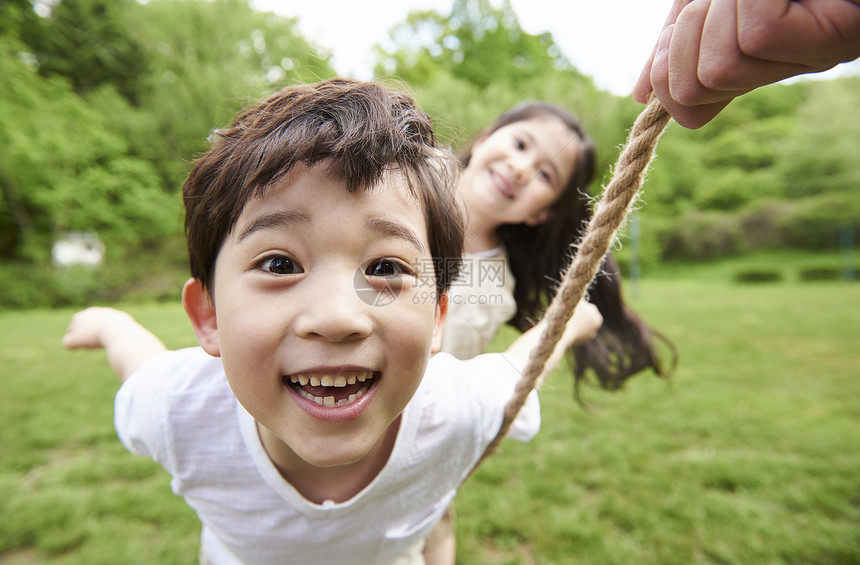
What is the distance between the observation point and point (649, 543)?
1.79m

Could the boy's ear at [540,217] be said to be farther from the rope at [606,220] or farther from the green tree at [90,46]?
the green tree at [90,46]

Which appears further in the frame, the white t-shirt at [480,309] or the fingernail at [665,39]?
the white t-shirt at [480,309]

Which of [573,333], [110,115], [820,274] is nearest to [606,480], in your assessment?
[573,333]

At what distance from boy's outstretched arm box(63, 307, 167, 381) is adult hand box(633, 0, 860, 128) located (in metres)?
1.13

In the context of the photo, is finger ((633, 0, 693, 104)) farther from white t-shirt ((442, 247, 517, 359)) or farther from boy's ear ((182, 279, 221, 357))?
white t-shirt ((442, 247, 517, 359))

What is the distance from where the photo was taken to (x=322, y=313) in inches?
22.9

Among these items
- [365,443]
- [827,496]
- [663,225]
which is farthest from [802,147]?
[365,443]

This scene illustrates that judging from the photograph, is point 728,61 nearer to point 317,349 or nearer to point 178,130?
point 317,349

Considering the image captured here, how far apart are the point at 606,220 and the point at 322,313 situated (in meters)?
0.40

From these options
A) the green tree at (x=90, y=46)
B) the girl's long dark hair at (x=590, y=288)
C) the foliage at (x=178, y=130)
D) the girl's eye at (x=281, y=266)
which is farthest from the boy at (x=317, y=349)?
the green tree at (x=90, y=46)

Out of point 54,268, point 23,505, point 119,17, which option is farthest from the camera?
point 119,17

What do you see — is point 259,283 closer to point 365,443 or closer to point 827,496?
point 365,443

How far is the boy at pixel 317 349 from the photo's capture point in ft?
2.00

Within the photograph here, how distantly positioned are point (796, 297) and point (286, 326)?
38.1ft
